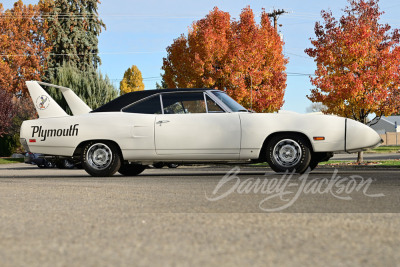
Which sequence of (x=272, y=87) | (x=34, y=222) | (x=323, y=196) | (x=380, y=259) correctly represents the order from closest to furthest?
(x=380, y=259) → (x=34, y=222) → (x=323, y=196) → (x=272, y=87)

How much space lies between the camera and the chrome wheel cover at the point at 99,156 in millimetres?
11055

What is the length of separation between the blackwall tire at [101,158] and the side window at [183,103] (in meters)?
1.25

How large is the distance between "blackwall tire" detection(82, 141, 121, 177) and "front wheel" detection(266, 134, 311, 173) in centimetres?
285

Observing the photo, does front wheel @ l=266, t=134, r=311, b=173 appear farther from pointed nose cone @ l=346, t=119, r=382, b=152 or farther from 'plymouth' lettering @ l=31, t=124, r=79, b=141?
'plymouth' lettering @ l=31, t=124, r=79, b=141

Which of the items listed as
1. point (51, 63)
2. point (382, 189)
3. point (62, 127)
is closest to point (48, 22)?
point (51, 63)

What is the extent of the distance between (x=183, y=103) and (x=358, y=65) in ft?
40.9

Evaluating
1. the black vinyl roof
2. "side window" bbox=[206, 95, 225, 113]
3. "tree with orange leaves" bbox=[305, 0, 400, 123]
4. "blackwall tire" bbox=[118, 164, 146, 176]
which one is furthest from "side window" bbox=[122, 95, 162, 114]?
"tree with orange leaves" bbox=[305, 0, 400, 123]

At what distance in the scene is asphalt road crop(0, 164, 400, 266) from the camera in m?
3.86

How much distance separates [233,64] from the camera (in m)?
28.6

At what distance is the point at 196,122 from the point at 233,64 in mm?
18202

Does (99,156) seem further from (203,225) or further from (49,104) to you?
(203,225)

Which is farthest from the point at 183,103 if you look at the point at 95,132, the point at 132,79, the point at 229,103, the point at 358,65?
the point at 132,79

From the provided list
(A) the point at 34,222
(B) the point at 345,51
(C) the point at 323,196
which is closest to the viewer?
(A) the point at 34,222

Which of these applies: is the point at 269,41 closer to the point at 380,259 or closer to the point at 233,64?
the point at 233,64
